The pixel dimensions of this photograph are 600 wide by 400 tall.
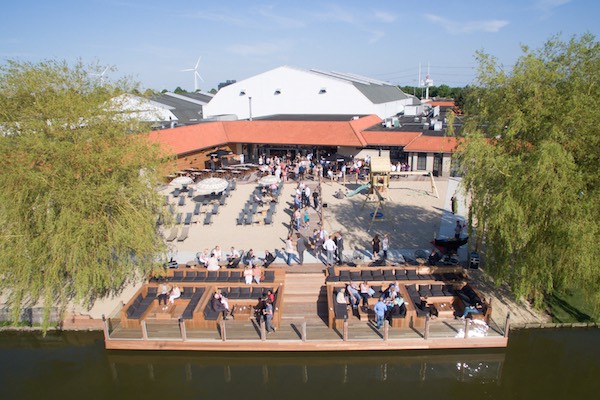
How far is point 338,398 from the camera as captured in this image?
11.9m

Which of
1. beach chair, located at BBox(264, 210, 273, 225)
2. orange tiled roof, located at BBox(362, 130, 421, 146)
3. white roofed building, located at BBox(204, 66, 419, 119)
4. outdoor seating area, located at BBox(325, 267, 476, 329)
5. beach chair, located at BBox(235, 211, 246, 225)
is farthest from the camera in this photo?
white roofed building, located at BBox(204, 66, 419, 119)

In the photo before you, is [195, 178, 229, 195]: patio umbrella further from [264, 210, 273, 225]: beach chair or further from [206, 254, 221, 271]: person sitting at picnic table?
[206, 254, 221, 271]: person sitting at picnic table

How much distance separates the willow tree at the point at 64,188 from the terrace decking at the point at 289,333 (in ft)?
6.65

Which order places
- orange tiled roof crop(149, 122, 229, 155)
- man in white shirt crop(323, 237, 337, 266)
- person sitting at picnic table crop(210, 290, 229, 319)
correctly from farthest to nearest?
orange tiled roof crop(149, 122, 229, 155), man in white shirt crop(323, 237, 337, 266), person sitting at picnic table crop(210, 290, 229, 319)

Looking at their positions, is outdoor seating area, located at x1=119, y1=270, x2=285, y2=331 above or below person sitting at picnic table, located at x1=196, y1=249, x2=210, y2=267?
below

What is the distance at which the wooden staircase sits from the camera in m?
14.8

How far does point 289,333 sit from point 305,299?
2.16 m

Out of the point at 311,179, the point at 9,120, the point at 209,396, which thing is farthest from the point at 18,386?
the point at 311,179

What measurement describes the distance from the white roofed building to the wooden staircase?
31.3 m

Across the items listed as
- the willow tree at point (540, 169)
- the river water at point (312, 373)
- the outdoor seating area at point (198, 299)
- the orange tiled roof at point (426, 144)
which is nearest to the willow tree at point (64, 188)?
the outdoor seating area at point (198, 299)

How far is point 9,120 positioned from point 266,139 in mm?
24807

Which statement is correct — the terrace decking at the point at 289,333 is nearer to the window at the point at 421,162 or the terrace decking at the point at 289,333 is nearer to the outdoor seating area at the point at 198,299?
the outdoor seating area at the point at 198,299

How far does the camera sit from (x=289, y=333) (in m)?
13.9

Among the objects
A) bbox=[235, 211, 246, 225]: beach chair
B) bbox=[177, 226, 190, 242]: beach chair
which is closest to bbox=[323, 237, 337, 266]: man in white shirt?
bbox=[235, 211, 246, 225]: beach chair
